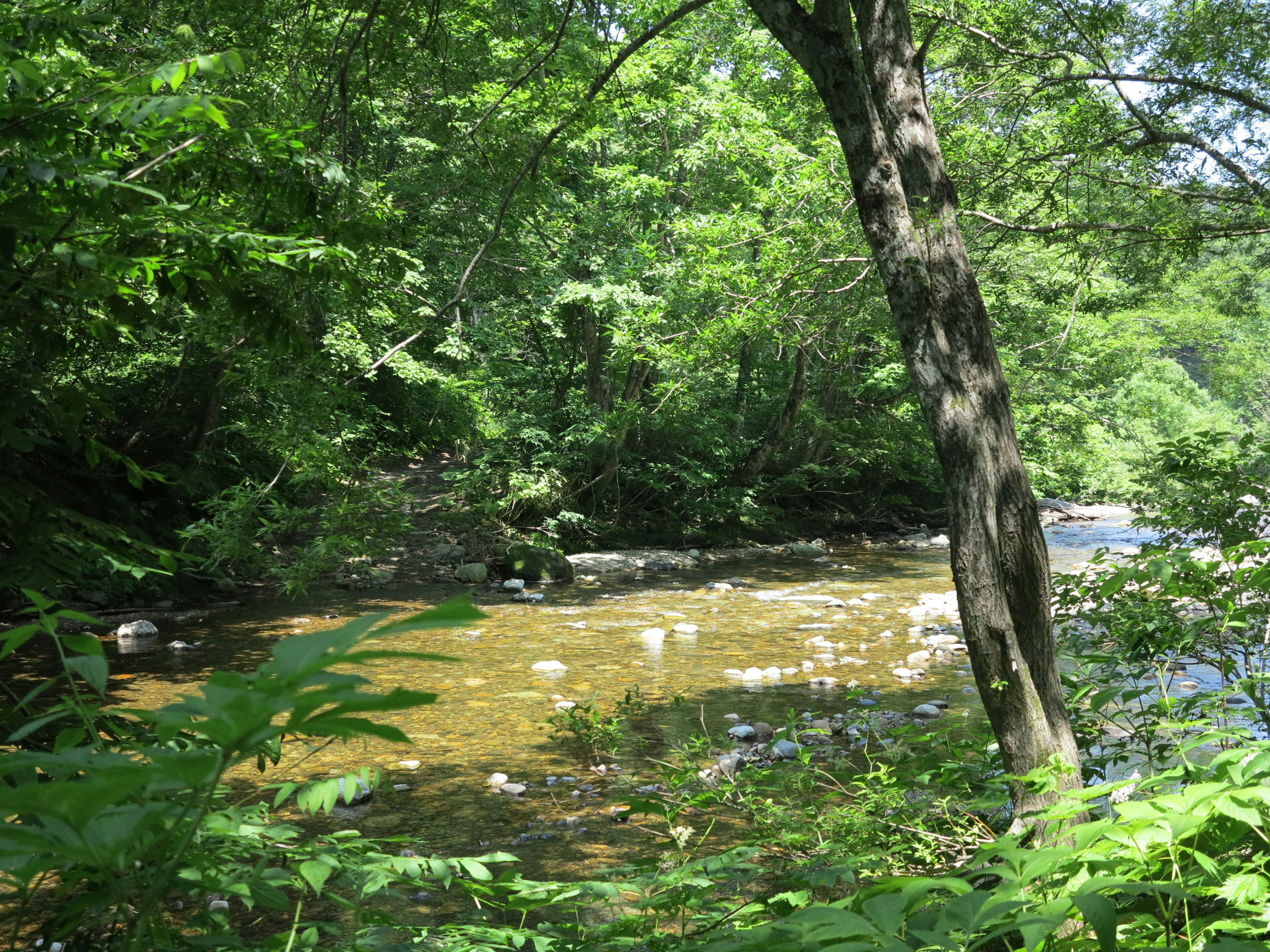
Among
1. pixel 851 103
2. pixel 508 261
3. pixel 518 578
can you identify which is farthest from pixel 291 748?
pixel 508 261

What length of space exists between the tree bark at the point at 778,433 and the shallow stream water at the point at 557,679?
4413 mm

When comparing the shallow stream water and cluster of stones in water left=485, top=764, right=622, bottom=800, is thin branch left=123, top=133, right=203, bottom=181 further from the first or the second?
cluster of stones in water left=485, top=764, right=622, bottom=800

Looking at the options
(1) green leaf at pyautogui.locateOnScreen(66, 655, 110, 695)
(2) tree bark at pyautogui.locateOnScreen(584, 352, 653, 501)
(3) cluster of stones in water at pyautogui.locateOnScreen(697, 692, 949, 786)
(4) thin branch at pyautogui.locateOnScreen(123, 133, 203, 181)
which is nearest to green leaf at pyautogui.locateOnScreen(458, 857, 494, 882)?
(1) green leaf at pyautogui.locateOnScreen(66, 655, 110, 695)

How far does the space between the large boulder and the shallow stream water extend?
2.13ft

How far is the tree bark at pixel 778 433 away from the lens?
1648 centimetres

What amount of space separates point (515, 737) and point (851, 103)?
15.2 feet

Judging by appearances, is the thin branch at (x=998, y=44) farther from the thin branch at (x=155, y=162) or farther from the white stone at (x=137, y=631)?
the white stone at (x=137, y=631)

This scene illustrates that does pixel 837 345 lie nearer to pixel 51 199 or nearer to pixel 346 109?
pixel 346 109

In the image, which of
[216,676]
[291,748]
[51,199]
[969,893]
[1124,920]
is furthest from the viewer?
[291,748]

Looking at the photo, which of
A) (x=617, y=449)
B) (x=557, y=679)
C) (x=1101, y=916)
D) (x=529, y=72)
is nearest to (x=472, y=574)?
(x=617, y=449)

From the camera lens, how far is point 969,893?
115 cm

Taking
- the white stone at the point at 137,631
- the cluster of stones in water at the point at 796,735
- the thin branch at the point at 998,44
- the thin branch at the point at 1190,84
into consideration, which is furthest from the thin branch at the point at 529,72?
the white stone at the point at 137,631

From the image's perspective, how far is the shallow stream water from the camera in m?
4.48

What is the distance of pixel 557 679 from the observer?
291 inches
